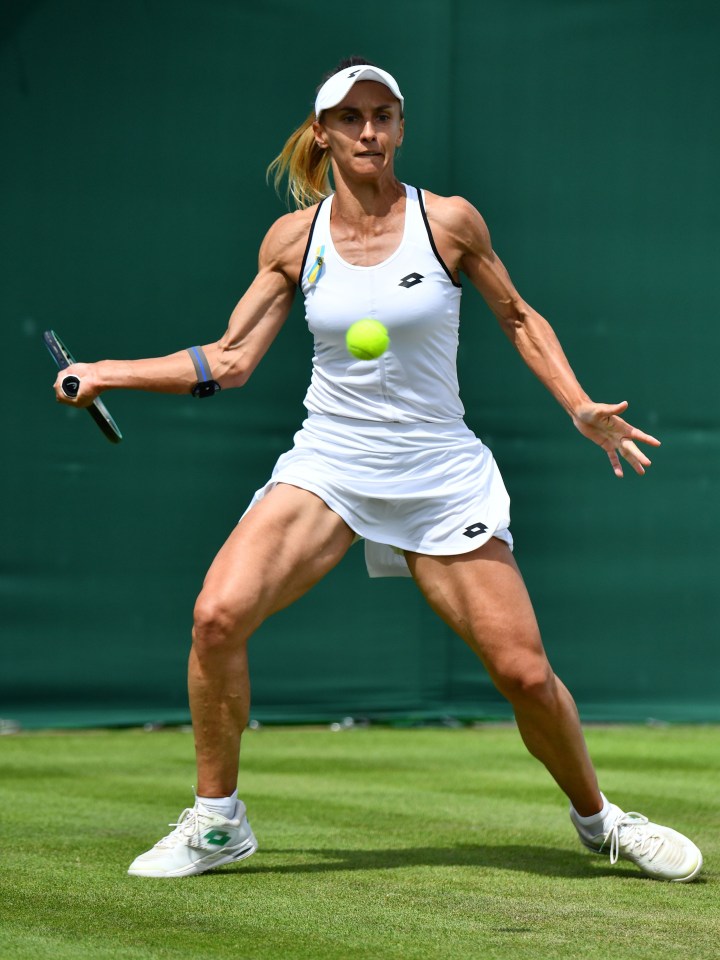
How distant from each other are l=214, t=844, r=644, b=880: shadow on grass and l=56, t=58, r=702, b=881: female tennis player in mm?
101

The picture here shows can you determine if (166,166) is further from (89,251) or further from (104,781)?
(104,781)

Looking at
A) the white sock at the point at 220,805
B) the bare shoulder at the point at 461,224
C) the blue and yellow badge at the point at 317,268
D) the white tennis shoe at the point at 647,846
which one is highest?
the bare shoulder at the point at 461,224

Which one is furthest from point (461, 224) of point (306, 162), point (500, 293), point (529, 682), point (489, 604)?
point (529, 682)

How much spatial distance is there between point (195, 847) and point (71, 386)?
111 cm

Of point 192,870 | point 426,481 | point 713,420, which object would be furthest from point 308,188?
point 713,420

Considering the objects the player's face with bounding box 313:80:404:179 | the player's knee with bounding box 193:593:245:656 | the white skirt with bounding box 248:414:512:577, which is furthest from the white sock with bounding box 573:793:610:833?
the player's face with bounding box 313:80:404:179

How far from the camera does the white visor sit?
12.6ft

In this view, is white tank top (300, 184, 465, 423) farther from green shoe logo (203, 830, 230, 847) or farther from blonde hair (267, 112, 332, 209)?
green shoe logo (203, 830, 230, 847)

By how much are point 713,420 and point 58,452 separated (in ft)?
9.88

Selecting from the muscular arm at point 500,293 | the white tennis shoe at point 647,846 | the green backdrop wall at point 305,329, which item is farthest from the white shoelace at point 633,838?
the green backdrop wall at point 305,329

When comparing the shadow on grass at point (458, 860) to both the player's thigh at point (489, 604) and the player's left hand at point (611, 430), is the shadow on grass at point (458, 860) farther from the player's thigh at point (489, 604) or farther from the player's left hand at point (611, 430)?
the player's left hand at point (611, 430)

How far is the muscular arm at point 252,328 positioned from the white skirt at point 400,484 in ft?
0.84

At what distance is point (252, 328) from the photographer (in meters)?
4.01

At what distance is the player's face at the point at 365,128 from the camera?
3.89m
